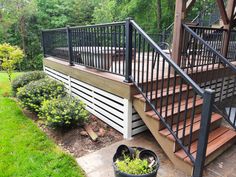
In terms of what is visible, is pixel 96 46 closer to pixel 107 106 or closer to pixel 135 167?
pixel 107 106

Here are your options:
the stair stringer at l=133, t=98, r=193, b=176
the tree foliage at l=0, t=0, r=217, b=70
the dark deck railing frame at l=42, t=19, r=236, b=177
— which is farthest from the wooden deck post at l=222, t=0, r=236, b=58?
the tree foliage at l=0, t=0, r=217, b=70

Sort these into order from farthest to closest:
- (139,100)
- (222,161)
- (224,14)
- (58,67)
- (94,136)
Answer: (58,67), (224,14), (94,136), (139,100), (222,161)

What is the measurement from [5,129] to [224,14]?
4.88 metres

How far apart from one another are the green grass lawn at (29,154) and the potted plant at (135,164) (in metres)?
0.59

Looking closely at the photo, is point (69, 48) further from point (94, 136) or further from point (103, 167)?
point (103, 167)

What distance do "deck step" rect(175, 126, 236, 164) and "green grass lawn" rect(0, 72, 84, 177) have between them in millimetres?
1279

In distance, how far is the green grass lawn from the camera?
2445 millimetres

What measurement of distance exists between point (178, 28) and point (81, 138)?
8.11ft

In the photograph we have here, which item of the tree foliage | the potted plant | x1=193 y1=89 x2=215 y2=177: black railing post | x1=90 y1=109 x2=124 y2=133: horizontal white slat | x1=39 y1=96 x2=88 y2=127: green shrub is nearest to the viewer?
x1=193 y1=89 x2=215 y2=177: black railing post

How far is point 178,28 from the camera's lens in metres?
3.43

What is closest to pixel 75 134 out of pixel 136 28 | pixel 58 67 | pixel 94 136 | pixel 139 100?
pixel 94 136

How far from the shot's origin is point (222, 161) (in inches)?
105

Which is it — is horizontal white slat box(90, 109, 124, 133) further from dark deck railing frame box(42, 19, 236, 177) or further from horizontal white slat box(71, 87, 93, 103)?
dark deck railing frame box(42, 19, 236, 177)

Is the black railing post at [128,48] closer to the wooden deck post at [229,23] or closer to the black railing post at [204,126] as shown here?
the black railing post at [204,126]
